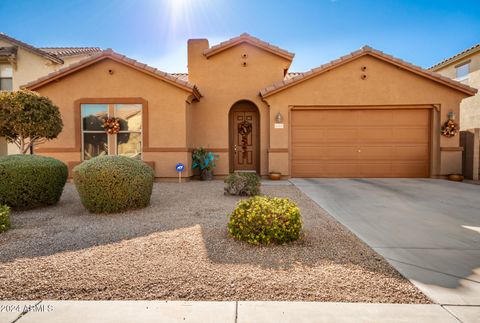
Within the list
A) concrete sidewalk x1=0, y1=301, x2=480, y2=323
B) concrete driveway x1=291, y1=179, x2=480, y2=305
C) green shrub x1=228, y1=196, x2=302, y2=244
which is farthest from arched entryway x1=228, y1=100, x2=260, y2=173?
concrete sidewalk x1=0, y1=301, x2=480, y2=323

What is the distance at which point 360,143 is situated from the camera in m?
11.3

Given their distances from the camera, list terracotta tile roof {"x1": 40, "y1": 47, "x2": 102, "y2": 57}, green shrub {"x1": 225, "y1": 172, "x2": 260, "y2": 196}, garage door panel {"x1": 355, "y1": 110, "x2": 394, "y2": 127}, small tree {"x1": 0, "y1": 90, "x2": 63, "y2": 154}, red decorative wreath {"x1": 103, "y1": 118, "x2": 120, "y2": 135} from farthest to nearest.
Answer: terracotta tile roof {"x1": 40, "y1": 47, "x2": 102, "y2": 57}
garage door panel {"x1": 355, "y1": 110, "x2": 394, "y2": 127}
red decorative wreath {"x1": 103, "y1": 118, "x2": 120, "y2": 135}
green shrub {"x1": 225, "y1": 172, "x2": 260, "y2": 196}
small tree {"x1": 0, "y1": 90, "x2": 63, "y2": 154}

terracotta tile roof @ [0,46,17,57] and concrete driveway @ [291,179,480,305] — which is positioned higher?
terracotta tile roof @ [0,46,17,57]

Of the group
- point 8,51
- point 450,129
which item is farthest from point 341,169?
point 8,51

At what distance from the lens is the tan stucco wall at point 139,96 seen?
10477 mm

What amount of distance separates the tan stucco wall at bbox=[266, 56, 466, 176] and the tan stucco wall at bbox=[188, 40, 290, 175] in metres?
1.31

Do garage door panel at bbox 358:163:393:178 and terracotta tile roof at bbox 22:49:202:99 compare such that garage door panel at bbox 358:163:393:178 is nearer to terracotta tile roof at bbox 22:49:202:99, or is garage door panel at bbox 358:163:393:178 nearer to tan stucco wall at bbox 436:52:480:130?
terracotta tile roof at bbox 22:49:202:99

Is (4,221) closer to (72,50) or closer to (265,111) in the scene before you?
(265,111)

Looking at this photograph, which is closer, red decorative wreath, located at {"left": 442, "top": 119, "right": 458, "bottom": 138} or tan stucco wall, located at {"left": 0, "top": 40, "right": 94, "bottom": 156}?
red decorative wreath, located at {"left": 442, "top": 119, "right": 458, "bottom": 138}

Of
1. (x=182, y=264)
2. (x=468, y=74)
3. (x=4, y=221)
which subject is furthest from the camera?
(x=468, y=74)

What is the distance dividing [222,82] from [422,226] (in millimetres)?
9030

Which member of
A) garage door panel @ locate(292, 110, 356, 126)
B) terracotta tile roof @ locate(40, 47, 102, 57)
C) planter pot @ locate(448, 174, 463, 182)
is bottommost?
planter pot @ locate(448, 174, 463, 182)

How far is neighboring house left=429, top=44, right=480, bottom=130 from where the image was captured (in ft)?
52.2

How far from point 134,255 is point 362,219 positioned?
410cm
